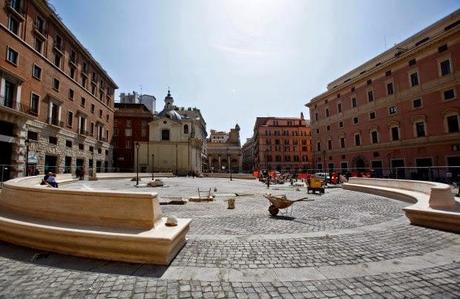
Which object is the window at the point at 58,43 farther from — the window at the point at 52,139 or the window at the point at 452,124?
the window at the point at 452,124

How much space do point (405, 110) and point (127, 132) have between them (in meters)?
53.4

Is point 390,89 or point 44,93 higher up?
point 390,89

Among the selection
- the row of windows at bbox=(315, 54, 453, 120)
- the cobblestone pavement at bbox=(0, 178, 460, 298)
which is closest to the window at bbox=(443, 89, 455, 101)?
the row of windows at bbox=(315, 54, 453, 120)

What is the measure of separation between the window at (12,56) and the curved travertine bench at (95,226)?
24.2 metres

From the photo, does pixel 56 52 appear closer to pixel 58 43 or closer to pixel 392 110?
pixel 58 43

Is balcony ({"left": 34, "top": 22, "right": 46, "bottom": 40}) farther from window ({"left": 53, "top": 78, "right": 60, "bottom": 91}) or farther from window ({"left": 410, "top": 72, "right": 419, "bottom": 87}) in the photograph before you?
window ({"left": 410, "top": 72, "right": 419, "bottom": 87})

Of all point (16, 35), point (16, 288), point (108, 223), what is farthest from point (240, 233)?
point (16, 35)

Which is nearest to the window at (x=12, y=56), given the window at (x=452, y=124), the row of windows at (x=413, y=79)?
the row of windows at (x=413, y=79)

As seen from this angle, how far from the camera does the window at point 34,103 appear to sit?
24672 mm

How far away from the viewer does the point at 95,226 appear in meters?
4.74

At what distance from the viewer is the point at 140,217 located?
4.69m

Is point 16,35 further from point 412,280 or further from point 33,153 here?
point 412,280

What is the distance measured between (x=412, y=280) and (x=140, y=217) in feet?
15.7

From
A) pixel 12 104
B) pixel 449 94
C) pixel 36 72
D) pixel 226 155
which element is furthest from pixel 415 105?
pixel 226 155
